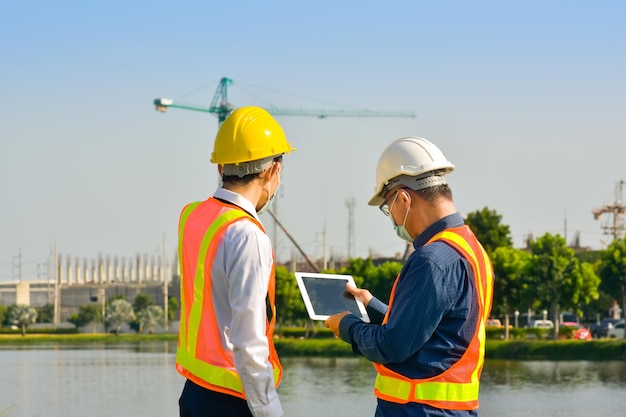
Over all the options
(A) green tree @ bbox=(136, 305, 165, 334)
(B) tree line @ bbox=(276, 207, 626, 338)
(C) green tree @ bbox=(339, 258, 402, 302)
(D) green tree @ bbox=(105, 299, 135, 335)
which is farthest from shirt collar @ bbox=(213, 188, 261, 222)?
(A) green tree @ bbox=(136, 305, 165, 334)

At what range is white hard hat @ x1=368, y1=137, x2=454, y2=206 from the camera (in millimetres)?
4320

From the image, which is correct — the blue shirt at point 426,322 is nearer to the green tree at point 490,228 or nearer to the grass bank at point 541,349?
the grass bank at point 541,349

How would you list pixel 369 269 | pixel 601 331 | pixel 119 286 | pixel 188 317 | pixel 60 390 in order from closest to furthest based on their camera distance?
pixel 188 317
pixel 60 390
pixel 601 331
pixel 369 269
pixel 119 286

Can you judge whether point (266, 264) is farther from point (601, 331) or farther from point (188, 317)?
point (601, 331)

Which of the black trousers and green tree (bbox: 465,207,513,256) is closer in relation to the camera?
the black trousers

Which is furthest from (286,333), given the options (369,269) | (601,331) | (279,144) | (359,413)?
(279,144)

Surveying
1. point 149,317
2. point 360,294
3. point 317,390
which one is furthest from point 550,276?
point 149,317

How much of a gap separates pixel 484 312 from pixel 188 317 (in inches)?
44.7

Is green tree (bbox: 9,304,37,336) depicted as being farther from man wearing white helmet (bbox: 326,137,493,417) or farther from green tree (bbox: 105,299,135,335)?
man wearing white helmet (bbox: 326,137,493,417)

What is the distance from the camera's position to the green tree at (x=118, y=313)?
4240 inches

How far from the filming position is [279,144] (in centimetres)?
454

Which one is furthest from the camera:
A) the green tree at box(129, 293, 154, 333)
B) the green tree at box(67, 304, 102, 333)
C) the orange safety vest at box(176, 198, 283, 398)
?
the green tree at box(129, 293, 154, 333)

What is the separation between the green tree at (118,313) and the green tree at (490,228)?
58805 mm

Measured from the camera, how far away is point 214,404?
4.21 m
